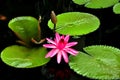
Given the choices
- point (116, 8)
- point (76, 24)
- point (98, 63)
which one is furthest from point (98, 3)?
point (98, 63)

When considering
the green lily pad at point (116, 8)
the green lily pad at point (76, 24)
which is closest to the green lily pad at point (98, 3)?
the green lily pad at point (116, 8)

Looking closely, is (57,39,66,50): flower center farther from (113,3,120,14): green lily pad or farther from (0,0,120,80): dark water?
(113,3,120,14): green lily pad

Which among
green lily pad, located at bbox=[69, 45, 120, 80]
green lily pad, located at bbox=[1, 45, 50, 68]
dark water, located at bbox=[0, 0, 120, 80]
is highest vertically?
green lily pad, located at bbox=[69, 45, 120, 80]

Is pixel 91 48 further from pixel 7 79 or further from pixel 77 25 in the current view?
pixel 7 79


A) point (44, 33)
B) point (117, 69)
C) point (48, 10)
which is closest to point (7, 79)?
point (44, 33)

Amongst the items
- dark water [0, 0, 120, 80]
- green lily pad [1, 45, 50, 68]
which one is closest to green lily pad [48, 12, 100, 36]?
dark water [0, 0, 120, 80]

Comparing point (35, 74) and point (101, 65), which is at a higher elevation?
point (101, 65)

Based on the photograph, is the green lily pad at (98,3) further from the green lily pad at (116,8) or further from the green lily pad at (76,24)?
the green lily pad at (76,24)
